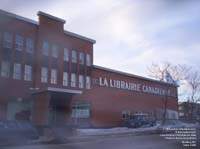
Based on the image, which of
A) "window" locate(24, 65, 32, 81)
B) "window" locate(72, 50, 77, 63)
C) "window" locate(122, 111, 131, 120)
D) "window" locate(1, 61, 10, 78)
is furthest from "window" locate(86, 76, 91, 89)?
"window" locate(1, 61, 10, 78)

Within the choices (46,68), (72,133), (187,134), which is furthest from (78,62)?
(187,134)

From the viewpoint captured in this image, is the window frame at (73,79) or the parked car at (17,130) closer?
the parked car at (17,130)

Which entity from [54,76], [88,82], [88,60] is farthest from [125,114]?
[54,76]

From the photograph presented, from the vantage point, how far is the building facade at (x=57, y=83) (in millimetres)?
15609

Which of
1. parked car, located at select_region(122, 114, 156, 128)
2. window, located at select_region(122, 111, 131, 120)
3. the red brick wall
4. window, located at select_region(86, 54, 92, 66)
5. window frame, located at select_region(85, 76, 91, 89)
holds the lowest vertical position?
parked car, located at select_region(122, 114, 156, 128)

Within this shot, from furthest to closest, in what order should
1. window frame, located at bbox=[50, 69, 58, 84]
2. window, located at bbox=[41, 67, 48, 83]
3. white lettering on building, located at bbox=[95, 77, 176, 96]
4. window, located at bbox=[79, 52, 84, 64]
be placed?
white lettering on building, located at bbox=[95, 77, 176, 96], window, located at bbox=[79, 52, 84, 64], window frame, located at bbox=[50, 69, 58, 84], window, located at bbox=[41, 67, 48, 83]

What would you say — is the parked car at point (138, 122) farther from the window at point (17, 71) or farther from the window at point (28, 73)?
the window at point (17, 71)

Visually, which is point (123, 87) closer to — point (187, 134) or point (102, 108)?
point (102, 108)

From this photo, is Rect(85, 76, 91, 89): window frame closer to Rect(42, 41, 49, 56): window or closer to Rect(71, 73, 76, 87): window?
Rect(71, 73, 76, 87): window

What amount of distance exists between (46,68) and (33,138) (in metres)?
7.94

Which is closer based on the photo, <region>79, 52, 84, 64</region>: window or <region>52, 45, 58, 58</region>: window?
<region>52, 45, 58, 58</region>: window

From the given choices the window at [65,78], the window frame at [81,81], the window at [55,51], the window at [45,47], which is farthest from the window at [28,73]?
the window frame at [81,81]

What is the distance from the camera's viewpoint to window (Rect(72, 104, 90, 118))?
1895cm

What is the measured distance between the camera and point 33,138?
34.4ft
